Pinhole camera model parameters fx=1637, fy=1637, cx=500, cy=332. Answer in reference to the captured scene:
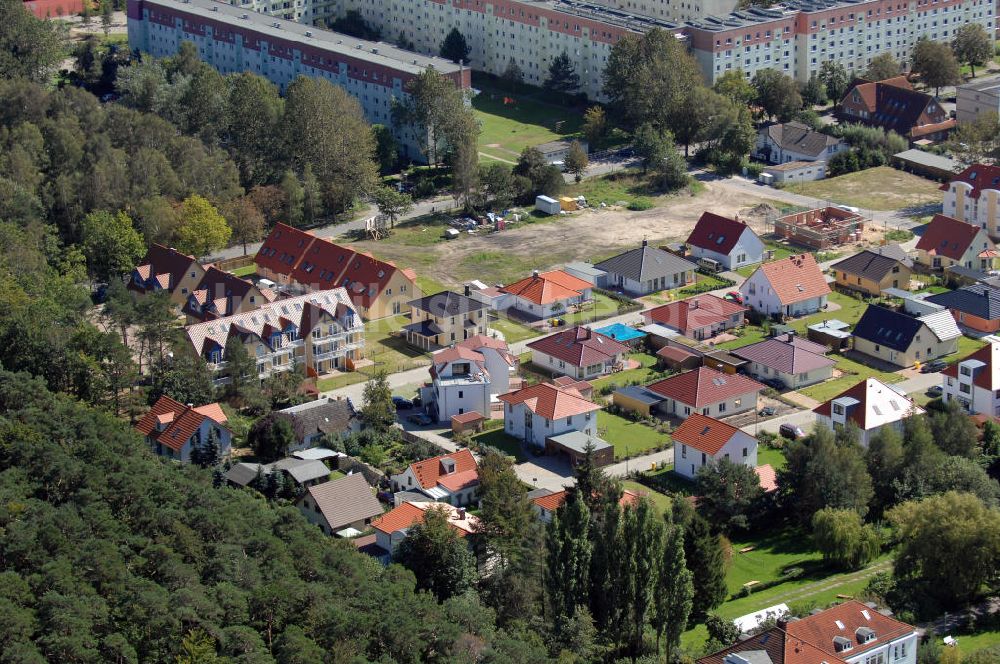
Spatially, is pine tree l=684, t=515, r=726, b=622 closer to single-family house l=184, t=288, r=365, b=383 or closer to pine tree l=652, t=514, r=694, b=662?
pine tree l=652, t=514, r=694, b=662

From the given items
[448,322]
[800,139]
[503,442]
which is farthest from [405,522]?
[800,139]

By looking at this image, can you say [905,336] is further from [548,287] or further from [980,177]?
[980,177]

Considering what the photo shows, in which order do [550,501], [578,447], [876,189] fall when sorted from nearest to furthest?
[550,501] < [578,447] < [876,189]

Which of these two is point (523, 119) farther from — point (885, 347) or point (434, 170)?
point (885, 347)

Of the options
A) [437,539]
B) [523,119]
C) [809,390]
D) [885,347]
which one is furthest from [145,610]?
[523,119]

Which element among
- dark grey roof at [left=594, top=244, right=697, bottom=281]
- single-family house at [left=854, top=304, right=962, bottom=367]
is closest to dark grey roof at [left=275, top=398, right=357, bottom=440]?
dark grey roof at [left=594, top=244, right=697, bottom=281]

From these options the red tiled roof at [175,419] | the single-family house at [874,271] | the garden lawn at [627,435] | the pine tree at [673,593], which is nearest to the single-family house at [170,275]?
the red tiled roof at [175,419]
